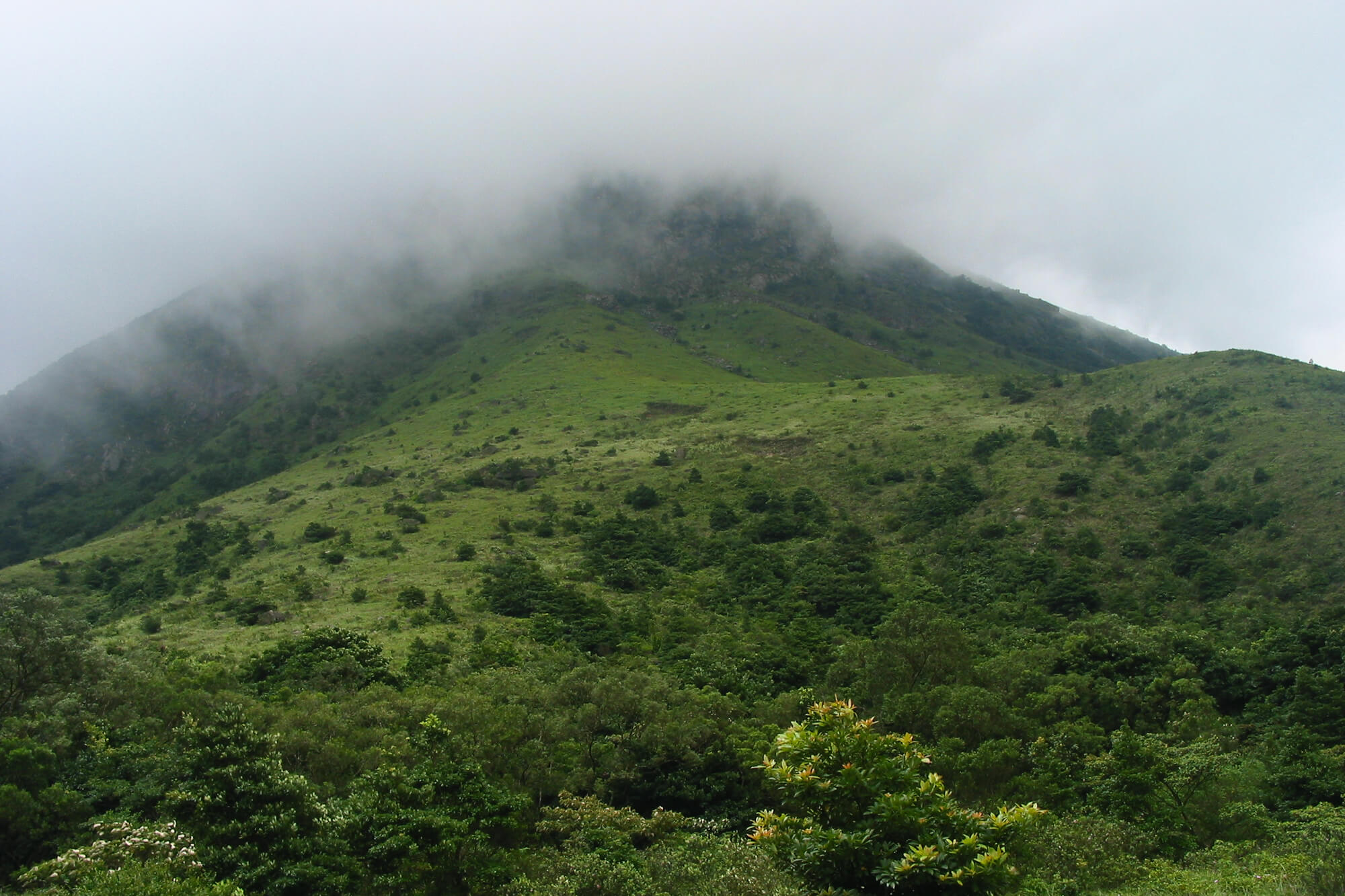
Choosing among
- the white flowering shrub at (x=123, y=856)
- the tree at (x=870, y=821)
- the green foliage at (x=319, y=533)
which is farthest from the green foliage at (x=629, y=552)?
the tree at (x=870, y=821)

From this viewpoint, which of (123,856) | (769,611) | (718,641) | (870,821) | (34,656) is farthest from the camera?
(769,611)

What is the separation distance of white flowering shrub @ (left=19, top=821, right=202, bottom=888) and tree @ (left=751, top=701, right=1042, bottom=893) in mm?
14895

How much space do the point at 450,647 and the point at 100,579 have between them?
56.0 metres

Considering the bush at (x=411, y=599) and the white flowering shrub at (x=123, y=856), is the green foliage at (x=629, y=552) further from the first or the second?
the white flowering shrub at (x=123, y=856)

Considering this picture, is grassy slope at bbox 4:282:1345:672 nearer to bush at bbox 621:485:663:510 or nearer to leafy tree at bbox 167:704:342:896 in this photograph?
bush at bbox 621:485:663:510

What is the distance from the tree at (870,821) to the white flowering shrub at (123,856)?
48.9ft

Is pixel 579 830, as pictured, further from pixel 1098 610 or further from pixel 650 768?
pixel 1098 610

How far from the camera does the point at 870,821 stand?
47.4 feet

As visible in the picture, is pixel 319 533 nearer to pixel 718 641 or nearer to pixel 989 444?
pixel 718 641

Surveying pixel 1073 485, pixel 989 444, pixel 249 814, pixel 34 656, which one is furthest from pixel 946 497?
pixel 34 656

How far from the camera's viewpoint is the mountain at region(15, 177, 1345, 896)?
2494 centimetres

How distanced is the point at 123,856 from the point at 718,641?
145 feet

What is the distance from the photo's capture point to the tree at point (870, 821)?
1330cm

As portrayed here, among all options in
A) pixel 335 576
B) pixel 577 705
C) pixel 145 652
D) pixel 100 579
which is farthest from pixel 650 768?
pixel 100 579
